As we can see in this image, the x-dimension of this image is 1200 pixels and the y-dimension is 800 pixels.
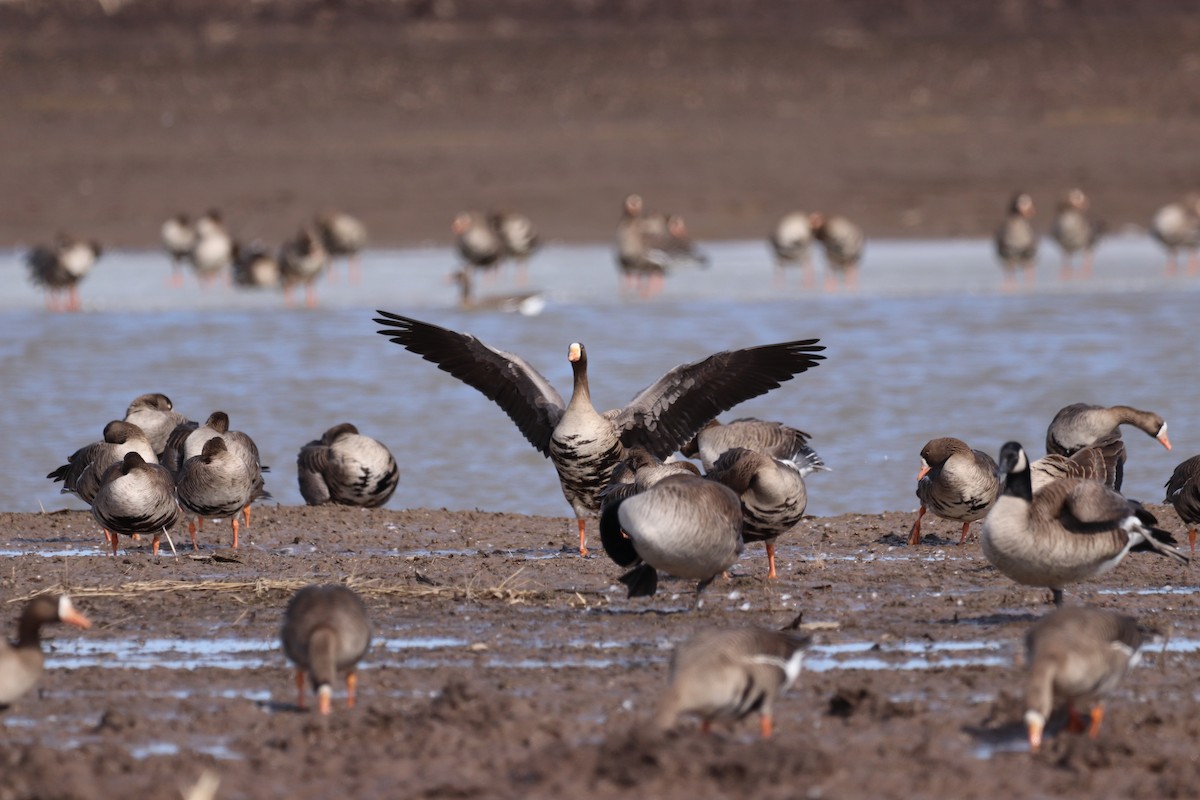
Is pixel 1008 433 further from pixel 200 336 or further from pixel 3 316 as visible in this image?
pixel 3 316

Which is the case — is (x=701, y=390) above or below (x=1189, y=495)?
above

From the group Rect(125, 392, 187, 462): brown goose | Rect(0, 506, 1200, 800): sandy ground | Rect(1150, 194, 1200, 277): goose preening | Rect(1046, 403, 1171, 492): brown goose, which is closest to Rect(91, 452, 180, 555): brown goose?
Rect(0, 506, 1200, 800): sandy ground

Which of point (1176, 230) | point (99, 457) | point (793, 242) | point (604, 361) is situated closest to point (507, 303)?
point (604, 361)

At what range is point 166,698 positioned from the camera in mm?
6969

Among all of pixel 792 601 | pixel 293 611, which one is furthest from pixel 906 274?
pixel 293 611

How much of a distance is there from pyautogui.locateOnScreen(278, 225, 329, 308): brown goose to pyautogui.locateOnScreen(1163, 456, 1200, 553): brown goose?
636 inches

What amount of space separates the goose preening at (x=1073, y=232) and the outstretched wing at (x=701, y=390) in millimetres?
15832

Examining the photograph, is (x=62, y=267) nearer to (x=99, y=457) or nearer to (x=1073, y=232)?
(x=99, y=457)

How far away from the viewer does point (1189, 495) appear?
9.95 meters

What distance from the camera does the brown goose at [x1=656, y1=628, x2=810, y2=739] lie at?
6070mm

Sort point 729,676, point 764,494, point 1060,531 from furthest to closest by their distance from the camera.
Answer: point 764,494 → point 1060,531 → point 729,676

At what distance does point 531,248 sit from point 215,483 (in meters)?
17.0

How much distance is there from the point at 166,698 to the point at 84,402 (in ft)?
34.0

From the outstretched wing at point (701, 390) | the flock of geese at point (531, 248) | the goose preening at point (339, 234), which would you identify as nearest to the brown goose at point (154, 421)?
the outstretched wing at point (701, 390)
